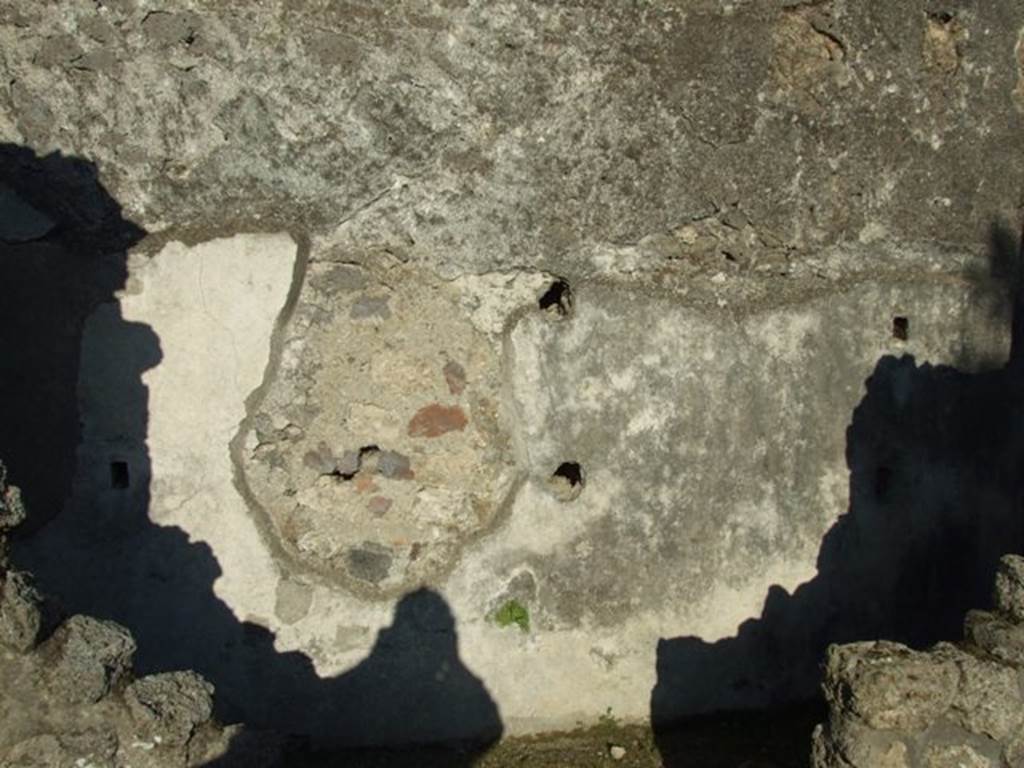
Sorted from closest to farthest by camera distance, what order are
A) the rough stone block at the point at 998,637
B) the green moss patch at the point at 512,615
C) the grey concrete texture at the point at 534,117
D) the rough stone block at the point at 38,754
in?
the rough stone block at the point at 38,754 → the rough stone block at the point at 998,637 → the grey concrete texture at the point at 534,117 → the green moss patch at the point at 512,615

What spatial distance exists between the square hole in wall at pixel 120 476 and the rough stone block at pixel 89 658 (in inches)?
26.9

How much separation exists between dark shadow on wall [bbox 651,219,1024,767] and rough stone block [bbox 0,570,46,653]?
6.97 ft

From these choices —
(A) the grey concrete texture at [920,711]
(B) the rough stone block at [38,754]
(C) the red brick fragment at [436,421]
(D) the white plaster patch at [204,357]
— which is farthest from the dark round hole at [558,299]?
(B) the rough stone block at [38,754]

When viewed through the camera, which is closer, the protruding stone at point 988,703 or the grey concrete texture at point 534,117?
the protruding stone at point 988,703

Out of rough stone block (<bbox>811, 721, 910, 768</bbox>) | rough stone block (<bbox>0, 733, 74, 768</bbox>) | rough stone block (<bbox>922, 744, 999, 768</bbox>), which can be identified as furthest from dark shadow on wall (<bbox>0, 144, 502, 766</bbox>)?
rough stone block (<bbox>922, 744, 999, 768</bbox>)

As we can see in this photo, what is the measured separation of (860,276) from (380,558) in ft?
6.48

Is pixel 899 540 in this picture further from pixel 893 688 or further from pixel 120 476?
pixel 120 476

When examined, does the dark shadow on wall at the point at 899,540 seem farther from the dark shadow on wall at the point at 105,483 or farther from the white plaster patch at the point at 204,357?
the white plaster patch at the point at 204,357

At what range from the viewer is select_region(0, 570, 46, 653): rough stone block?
117 inches

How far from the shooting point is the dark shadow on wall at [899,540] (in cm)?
430

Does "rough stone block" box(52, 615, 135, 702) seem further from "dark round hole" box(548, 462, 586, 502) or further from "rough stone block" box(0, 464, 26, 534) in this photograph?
"dark round hole" box(548, 462, 586, 502)

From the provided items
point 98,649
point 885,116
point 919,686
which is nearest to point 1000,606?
point 919,686

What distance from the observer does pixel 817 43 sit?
4.09 metres

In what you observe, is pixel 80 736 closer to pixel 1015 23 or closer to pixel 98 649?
pixel 98 649
